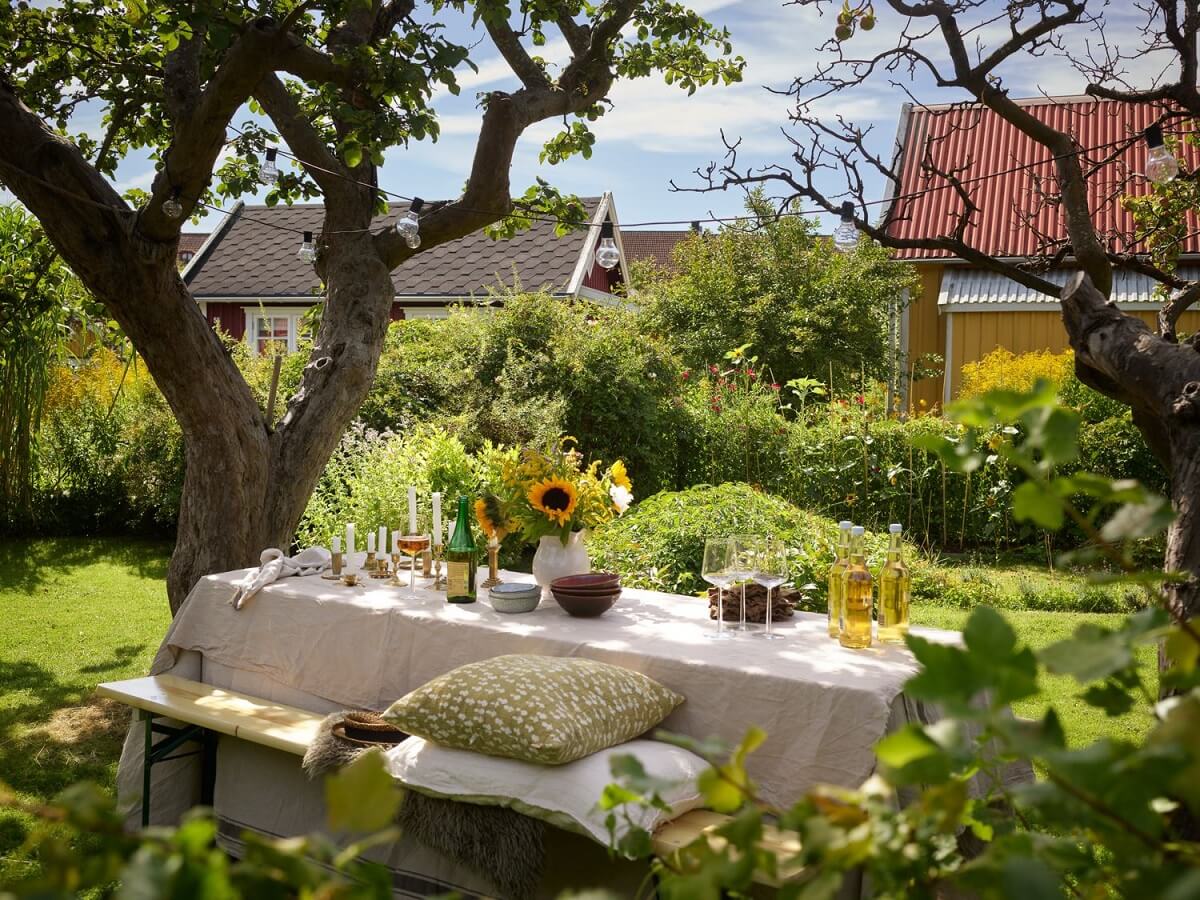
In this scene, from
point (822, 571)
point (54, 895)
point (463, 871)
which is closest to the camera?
point (54, 895)

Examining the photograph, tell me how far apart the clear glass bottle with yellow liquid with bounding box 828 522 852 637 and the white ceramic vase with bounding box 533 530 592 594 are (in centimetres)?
98

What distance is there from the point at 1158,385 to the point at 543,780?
6.51 feet

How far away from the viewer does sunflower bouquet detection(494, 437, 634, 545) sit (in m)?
3.85

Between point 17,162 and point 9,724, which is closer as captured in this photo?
point 17,162

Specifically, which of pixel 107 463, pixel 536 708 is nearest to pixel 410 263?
pixel 107 463

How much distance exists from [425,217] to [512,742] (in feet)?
12.6

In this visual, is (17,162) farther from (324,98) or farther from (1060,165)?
(1060,165)

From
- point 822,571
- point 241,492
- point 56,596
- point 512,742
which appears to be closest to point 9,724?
point 241,492

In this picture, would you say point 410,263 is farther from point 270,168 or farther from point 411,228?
point 411,228

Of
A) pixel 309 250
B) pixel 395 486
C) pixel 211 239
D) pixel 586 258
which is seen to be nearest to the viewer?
pixel 309 250

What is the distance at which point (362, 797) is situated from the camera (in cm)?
59

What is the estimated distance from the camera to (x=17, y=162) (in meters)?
4.64

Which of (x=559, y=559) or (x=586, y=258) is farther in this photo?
(x=586, y=258)

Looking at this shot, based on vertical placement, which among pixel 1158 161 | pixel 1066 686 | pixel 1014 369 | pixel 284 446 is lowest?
pixel 1066 686
